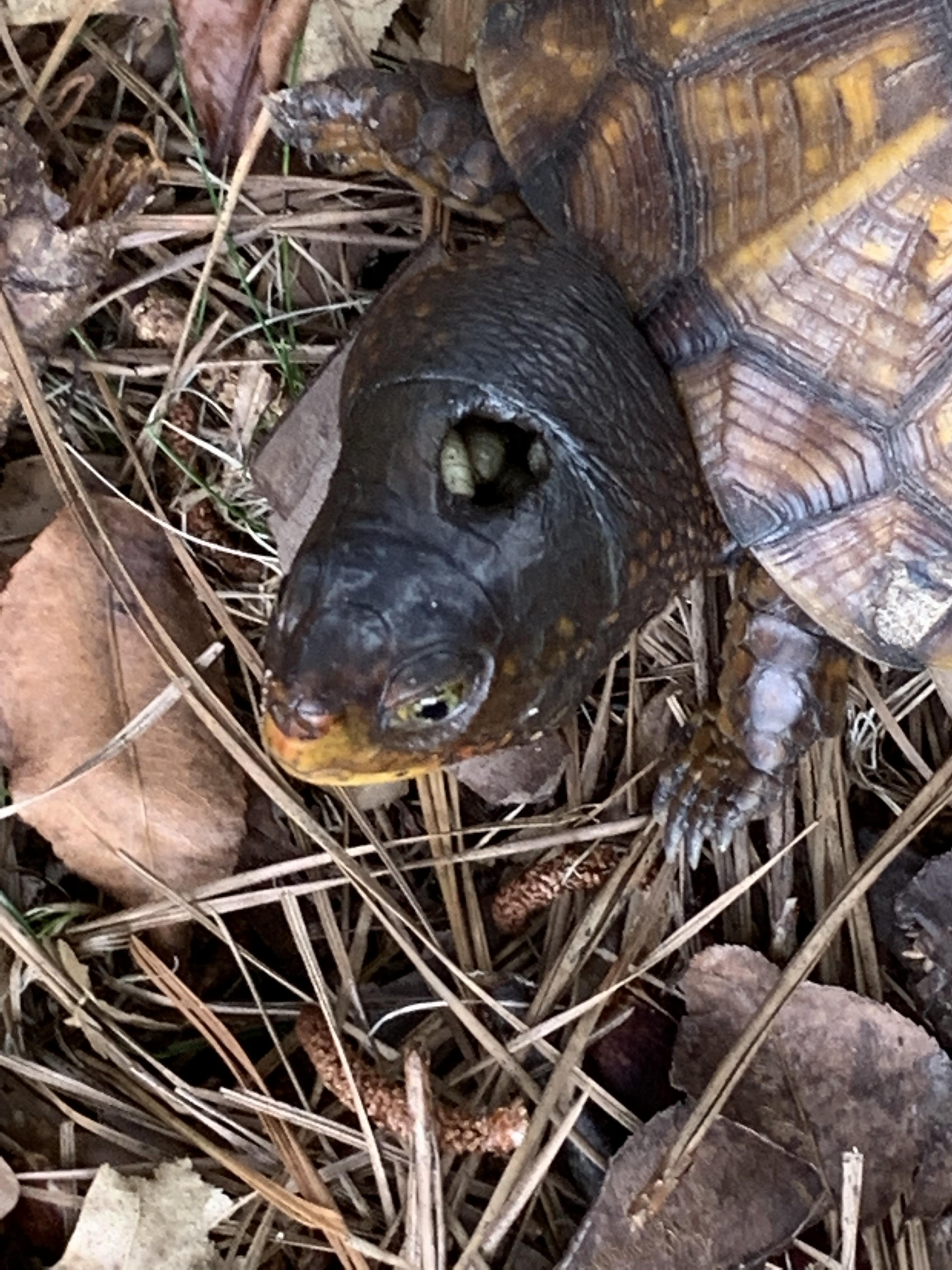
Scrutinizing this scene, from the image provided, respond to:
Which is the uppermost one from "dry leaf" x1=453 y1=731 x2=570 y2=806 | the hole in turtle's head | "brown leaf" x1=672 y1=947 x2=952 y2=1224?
the hole in turtle's head

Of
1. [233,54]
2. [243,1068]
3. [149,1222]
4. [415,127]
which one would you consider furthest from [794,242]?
[149,1222]

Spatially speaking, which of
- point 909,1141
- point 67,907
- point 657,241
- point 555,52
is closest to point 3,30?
point 555,52

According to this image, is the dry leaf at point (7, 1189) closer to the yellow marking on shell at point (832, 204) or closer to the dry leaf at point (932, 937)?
the dry leaf at point (932, 937)

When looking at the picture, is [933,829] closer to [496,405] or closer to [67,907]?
[496,405]

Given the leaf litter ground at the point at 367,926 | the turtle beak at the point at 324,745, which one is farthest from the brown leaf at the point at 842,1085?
the turtle beak at the point at 324,745

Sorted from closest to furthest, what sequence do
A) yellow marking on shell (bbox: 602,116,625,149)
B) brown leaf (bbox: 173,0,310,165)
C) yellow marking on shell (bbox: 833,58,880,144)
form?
yellow marking on shell (bbox: 833,58,880,144)
yellow marking on shell (bbox: 602,116,625,149)
brown leaf (bbox: 173,0,310,165)

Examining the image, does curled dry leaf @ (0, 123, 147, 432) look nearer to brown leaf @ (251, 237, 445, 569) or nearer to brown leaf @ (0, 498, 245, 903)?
brown leaf @ (0, 498, 245, 903)

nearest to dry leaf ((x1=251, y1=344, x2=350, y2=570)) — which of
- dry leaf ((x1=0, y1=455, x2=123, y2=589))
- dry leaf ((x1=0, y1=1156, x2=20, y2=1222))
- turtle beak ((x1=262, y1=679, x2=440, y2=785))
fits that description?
dry leaf ((x1=0, y1=455, x2=123, y2=589))
